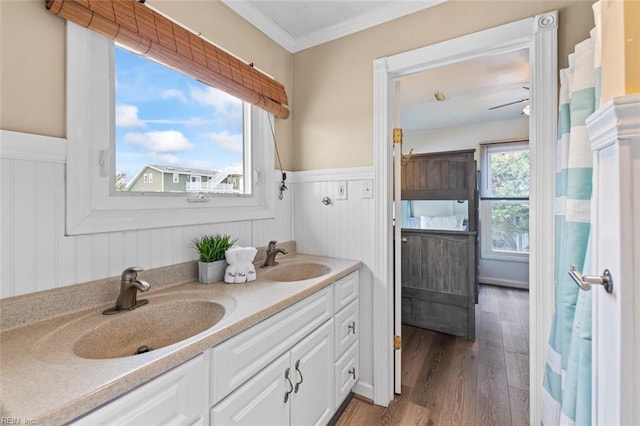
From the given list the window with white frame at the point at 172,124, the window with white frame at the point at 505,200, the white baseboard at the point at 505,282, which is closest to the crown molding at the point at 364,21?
the window with white frame at the point at 172,124

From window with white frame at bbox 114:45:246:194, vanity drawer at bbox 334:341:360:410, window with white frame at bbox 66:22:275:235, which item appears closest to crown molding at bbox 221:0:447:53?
window with white frame at bbox 114:45:246:194

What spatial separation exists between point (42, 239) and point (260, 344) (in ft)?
2.63

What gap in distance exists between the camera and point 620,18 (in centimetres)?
64

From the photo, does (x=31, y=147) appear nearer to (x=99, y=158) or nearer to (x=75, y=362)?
(x=99, y=158)

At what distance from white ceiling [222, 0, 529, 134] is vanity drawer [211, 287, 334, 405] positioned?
1.42 meters

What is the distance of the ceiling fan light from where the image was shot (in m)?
2.92

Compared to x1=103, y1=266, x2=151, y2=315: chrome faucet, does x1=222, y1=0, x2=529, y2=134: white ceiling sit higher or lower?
higher

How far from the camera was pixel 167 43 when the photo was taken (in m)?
1.22

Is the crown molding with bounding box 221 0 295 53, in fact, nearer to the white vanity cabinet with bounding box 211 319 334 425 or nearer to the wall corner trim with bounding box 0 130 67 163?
the wall corner trim with bounding box 0 130 67 163

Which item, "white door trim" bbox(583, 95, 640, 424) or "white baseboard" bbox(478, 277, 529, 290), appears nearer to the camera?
"white door trim" bbox(583, 95, 640, 424)

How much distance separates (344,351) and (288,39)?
80.7 inches

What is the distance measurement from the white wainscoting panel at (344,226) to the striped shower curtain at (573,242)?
0.88 meters

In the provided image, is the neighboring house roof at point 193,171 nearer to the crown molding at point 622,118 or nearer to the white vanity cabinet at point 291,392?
the white vanity cabinet at point 291,392

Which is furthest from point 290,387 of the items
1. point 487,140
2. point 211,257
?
point 487,140
